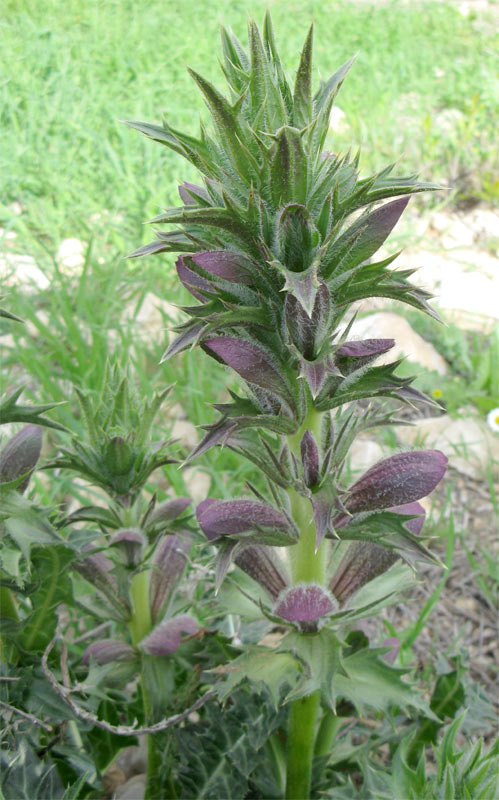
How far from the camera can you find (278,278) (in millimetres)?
1159

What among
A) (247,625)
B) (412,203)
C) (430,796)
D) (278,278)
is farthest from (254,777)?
(412,203)

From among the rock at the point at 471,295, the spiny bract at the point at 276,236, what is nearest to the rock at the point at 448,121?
the rock at the point at 471,295

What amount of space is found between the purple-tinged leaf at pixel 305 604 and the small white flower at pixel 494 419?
2.01 m

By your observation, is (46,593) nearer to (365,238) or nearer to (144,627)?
(144,627)

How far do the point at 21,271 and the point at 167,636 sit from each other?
2.72 m

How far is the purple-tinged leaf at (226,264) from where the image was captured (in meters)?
1.09

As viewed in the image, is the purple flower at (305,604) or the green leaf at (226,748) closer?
the purple flower at (305,604)

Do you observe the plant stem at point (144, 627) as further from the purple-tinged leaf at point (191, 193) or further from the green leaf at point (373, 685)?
the purple-tinged leaf at point (191, 193)

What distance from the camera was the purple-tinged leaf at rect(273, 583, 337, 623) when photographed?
137cm


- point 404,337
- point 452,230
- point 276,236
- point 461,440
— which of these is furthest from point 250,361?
point 452,230

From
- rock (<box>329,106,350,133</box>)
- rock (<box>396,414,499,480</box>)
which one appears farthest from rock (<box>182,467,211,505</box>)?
rock (<box>329,106,350,133</box>)

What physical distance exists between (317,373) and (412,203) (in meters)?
4.04

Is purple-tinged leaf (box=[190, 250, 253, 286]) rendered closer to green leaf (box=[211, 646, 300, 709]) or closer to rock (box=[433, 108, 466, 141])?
green leaf (box=[211, 646, 300, 709])

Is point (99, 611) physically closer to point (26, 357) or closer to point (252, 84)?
point (252, 84)
